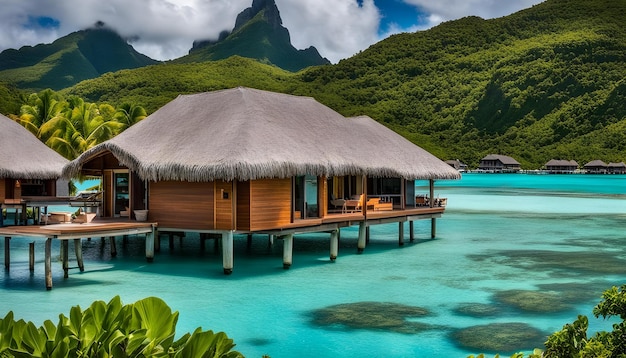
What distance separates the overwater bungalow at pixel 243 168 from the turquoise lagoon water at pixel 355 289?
1202 millimetres

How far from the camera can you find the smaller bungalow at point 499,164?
336 feet

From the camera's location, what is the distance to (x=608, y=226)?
2658 cm

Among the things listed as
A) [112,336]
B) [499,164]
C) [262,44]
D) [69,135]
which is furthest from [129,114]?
[262,44]

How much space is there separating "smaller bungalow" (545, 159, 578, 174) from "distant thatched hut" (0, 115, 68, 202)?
87.4m

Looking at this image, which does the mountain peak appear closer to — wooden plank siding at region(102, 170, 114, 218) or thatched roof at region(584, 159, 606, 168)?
thatched roof at region(584, 159, 606, 168)

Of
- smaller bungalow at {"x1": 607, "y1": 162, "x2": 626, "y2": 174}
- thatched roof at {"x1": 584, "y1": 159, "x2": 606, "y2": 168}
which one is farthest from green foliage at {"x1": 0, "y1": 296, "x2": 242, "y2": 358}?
thatched roof at {"x1": 584, "y1": 159, "x2": 606, "y2": 168}

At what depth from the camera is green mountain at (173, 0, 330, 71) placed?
142250 mm

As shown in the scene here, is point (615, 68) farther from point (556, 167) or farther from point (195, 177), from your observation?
point (195, 177)

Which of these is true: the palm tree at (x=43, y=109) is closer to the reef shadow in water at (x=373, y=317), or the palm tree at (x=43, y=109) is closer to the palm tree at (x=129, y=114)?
the palm tree at (x=129, y=114)

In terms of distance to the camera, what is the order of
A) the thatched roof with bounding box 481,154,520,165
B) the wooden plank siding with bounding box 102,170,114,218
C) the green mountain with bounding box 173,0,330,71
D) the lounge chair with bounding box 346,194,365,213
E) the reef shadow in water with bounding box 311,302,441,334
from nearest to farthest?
the reef shadow in water with bounding box 311,302,441,334
the wooden plank siding with bounding box 102,170,114,218
the lounge chair with bounding box 346,194,365,213
the thatched roof with bounding box 481,154,520,165
the green mountain with bounding box 173,0,330,71

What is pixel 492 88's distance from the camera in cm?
10675

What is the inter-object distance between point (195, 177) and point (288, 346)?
559 centimetres

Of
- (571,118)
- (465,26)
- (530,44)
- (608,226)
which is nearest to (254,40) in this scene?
(465,26)

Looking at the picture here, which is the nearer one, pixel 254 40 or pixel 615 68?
pixel 615 68
